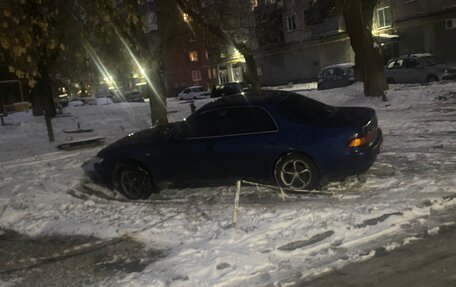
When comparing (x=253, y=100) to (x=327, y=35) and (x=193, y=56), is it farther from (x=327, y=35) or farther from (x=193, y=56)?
(x=193, y=56)

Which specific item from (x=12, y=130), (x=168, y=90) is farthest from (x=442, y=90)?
(x=168, y=90)

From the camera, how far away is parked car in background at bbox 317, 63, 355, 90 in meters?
28.2

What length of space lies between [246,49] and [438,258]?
1751 centimetres

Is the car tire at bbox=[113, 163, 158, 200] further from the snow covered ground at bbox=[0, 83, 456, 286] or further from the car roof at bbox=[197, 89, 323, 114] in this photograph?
the car roof at bbox=[197, 89, 323, 114]

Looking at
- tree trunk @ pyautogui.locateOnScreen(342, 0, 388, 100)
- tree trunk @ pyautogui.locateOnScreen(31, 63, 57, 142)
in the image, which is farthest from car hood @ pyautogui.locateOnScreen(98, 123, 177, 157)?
tree trunk @ pyautogui.locateOnScreen(31, 63, 57, 142)

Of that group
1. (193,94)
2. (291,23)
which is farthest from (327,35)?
(193,94)

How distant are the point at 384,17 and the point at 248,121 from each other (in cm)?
3696

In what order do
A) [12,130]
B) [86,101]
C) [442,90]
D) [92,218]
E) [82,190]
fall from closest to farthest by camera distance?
[92,218] → [82,190] → [442,90] → [12,130] → [86,101]

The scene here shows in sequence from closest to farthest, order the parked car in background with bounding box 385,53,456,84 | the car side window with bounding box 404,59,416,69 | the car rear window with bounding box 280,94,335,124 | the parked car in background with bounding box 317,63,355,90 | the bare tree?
the car rear window with bounding box 280,94,335,124 < the bare tree < the parked car in background with bounding box 385,53,456,84 < the car side window with bounding box 404,59,416,69 < the parked car in background with bounding box 317,63,355,90

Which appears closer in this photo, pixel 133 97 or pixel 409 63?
pixel 409 63

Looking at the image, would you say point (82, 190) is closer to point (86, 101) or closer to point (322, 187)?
point (322, 187)

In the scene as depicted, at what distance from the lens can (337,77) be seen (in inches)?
1123

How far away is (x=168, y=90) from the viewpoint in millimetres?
66375

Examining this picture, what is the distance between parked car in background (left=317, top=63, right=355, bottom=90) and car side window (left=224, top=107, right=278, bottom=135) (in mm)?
21756
